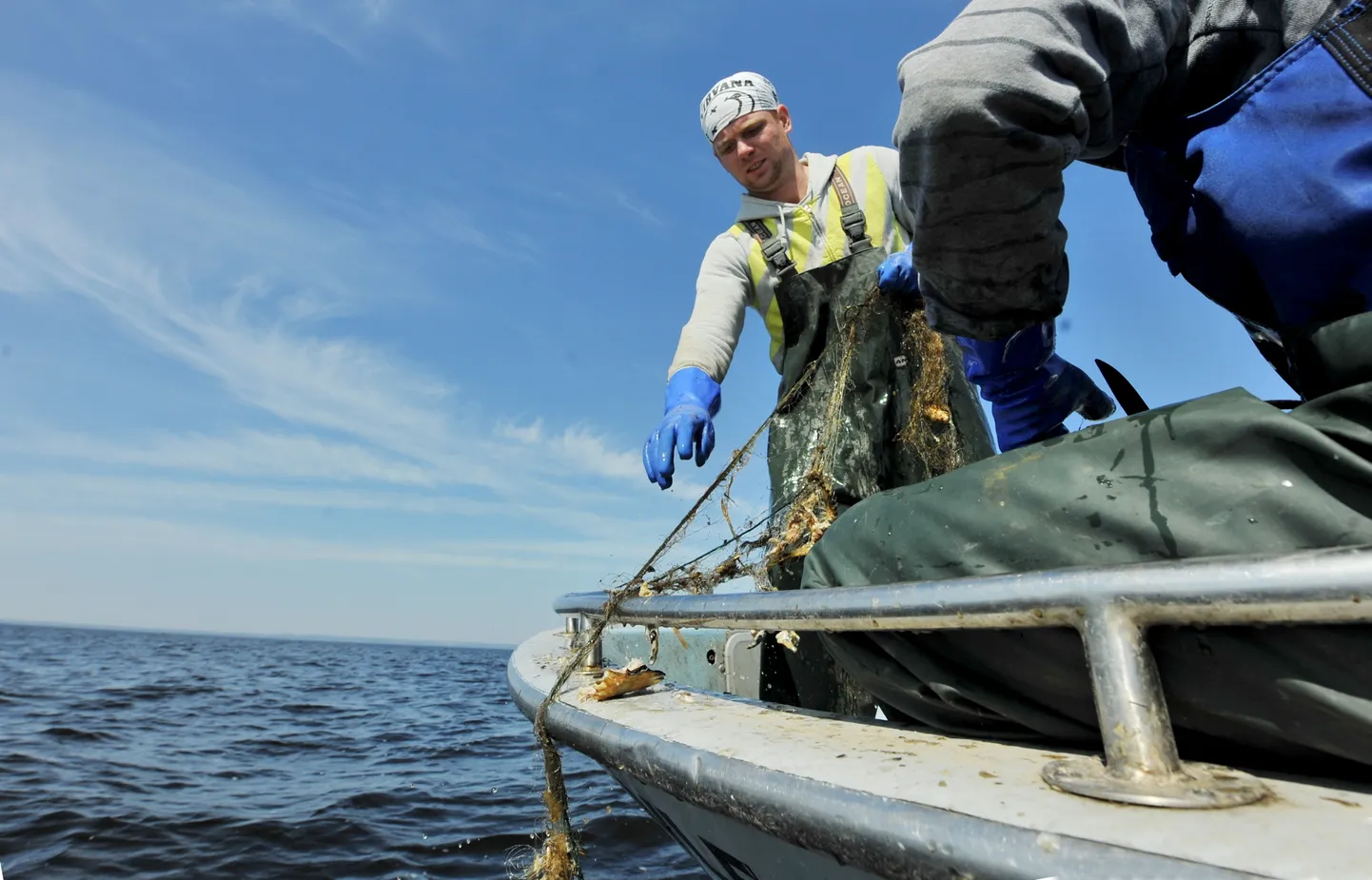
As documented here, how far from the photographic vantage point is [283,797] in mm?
6066

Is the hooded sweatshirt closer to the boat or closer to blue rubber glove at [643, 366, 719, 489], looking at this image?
blue rubber glove at [643, 366, 719, 489]

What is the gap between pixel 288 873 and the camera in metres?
4.27

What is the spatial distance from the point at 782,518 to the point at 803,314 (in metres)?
1.01

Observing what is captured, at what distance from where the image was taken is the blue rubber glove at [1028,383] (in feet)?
5.44

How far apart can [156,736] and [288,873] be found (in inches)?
246

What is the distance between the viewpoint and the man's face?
123 inches

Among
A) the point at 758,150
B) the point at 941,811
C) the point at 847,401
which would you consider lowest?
the point at 941,811

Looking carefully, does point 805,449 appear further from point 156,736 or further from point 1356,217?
point 156,736

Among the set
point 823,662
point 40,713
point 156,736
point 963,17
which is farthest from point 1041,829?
point 40,713

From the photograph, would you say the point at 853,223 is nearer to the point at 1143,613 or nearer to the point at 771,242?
the point at 771,242

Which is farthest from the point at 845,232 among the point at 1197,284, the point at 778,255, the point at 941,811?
the point at 941,811

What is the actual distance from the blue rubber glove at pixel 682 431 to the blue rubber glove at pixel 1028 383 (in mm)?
1056

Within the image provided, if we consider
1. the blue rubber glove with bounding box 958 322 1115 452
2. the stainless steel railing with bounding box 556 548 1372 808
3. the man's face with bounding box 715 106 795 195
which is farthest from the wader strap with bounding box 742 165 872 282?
the stainless steel railing with bounding box 556 548 1372 808

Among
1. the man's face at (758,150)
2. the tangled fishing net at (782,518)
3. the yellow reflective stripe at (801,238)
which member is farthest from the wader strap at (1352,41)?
the man's face at (758,150)
